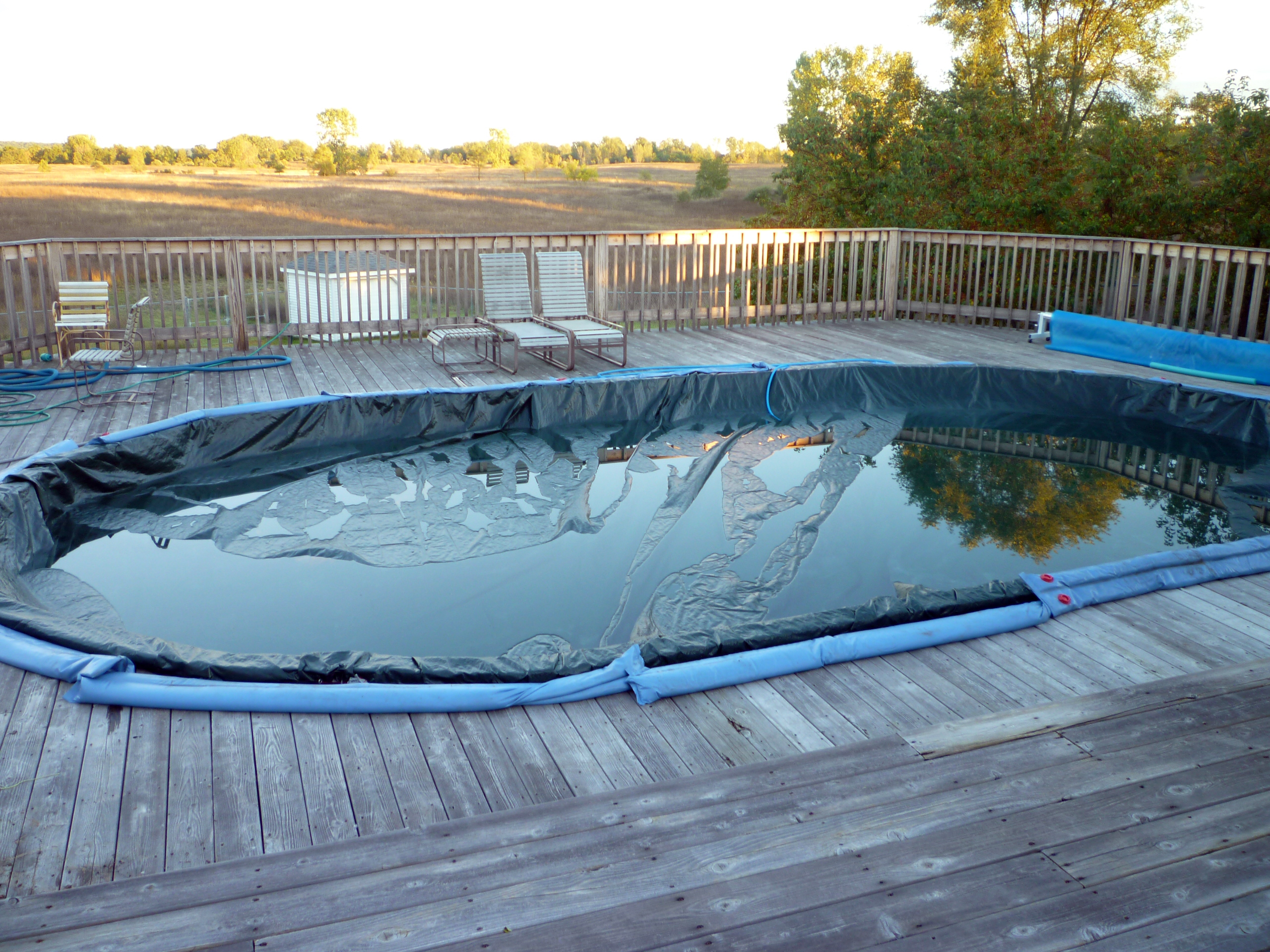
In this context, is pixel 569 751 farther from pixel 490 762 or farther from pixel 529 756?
pixel 490 762

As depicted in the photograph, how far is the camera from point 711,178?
106 feet

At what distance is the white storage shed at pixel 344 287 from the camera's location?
827 centimetres

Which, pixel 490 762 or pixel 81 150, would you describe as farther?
pixel 81 150

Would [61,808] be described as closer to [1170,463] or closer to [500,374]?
[500,374]

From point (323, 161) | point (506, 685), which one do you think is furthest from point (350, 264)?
point (323, 161)

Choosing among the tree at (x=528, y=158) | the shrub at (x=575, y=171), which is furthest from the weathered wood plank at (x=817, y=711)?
the shrub at (x=575, y=171)

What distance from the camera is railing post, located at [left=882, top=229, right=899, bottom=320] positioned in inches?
394

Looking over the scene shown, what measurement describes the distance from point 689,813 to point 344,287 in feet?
24.7

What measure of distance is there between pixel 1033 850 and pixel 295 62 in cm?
2857

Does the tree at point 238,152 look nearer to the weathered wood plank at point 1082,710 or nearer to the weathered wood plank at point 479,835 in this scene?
the weathered wood plank at point 479,835

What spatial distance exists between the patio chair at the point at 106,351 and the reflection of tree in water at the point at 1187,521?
664cm

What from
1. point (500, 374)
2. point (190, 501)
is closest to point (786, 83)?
point (500, 374)

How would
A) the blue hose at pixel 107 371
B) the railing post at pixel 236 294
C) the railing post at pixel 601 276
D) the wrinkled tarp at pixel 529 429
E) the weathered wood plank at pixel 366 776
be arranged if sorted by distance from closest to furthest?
the weathered wood plank at pixel 366 776 < the wrinkled tarp at pixel 529 429 < the blue hose at pixel 107 371 < the railing post at pixel 236 294 < the railing post at pixel 601 276

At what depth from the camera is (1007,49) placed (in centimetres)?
1888
